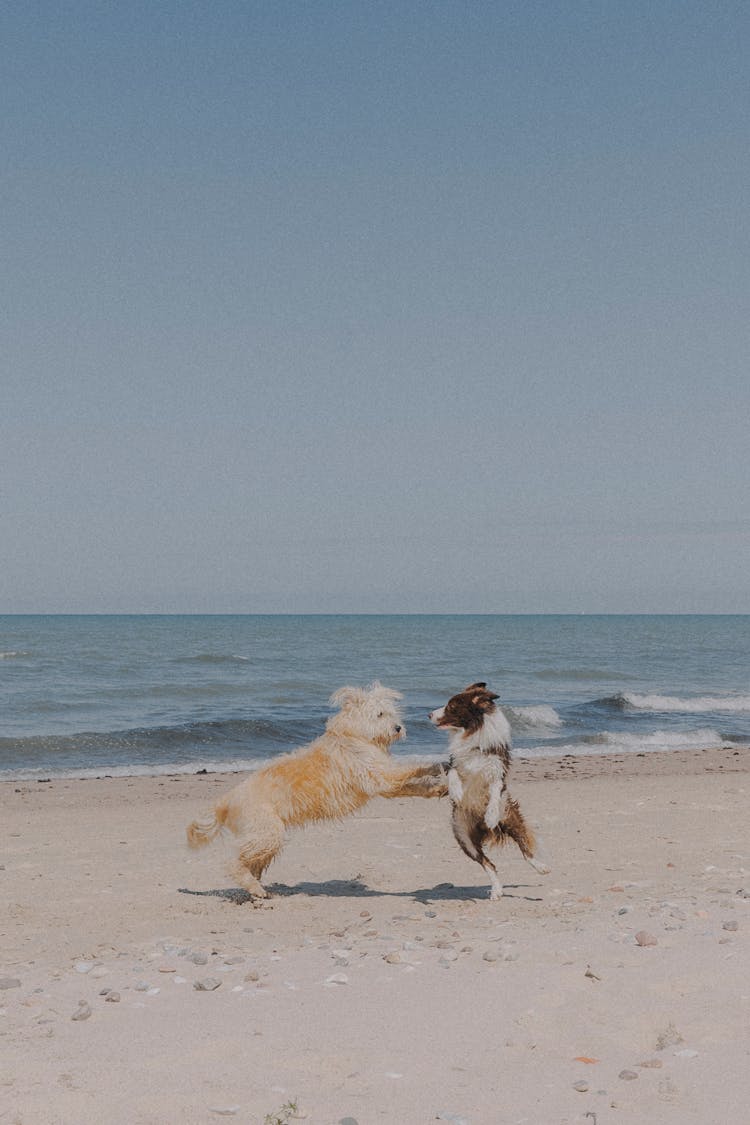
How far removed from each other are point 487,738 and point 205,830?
2404 millimetres

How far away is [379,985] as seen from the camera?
5438 millimetres

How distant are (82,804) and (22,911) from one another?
6.72 metres

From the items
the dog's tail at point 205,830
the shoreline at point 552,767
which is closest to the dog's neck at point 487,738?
the dog's tail at point 205,830

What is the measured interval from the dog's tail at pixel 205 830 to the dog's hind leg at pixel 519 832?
7.29ft

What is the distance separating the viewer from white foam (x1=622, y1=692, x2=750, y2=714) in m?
30.8

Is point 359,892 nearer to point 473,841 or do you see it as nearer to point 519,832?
point 473,841

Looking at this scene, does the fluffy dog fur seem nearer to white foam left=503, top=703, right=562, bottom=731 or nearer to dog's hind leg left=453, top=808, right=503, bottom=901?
dog's hind leg left=453, top=808, right=503, bottom=901

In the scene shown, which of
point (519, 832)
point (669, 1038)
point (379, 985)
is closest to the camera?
point (669, 1038)

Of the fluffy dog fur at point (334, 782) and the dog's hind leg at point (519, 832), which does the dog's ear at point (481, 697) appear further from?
the dog's hind leg at point (519, 832)

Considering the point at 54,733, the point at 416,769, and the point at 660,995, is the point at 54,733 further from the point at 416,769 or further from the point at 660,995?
the point at 660,995

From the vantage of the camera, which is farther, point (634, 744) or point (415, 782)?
point (634, 744)

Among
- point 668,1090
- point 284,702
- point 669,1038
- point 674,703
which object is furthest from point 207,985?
point 674,703

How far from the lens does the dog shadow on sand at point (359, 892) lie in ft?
26.3

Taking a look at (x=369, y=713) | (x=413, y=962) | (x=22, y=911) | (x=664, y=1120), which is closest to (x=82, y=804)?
(x=22, y=911)
